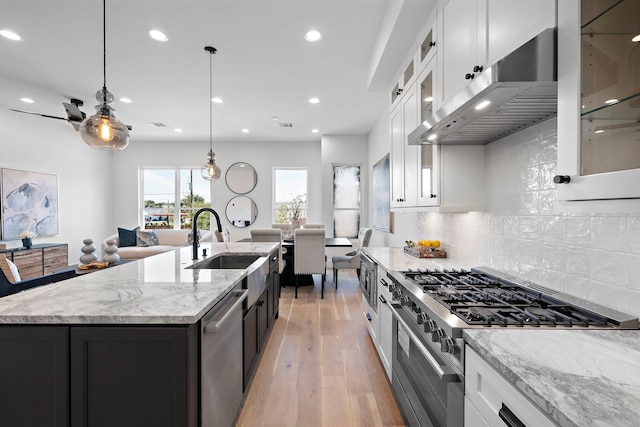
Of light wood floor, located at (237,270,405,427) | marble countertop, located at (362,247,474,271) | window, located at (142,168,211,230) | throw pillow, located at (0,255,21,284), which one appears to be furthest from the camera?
window, located at (142,168,211,230)

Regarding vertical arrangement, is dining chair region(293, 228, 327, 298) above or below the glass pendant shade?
below

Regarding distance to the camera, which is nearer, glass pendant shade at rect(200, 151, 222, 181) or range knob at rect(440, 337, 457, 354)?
range knob at rect(440, 337, 457, 354)

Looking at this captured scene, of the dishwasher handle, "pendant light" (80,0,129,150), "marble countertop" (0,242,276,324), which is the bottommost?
the dishwasher handle

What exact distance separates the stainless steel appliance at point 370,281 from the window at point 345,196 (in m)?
3.66

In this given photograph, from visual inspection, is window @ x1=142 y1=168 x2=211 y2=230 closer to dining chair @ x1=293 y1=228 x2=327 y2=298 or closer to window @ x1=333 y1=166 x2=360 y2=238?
window @ x1=333 y1=166 x2=360 y2=238

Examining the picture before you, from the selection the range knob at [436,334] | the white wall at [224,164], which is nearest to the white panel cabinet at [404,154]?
the range knob at [436,334]

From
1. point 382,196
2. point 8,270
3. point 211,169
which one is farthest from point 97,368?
point 382,196

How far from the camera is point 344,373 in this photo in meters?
2.43

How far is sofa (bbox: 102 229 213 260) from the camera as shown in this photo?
5.65 meters

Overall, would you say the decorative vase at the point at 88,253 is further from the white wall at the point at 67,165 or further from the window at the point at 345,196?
the window at the point at 345,196

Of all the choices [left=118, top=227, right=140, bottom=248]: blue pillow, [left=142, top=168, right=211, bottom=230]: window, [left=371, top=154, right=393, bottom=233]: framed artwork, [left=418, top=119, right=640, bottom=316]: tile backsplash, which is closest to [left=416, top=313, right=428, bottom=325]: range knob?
→ [left=418, top=119, right=640, bottom=316]: tile backsplash

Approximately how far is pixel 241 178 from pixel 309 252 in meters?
3.37

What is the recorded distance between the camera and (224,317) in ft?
4.53

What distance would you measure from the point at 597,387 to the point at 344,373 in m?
2.03
